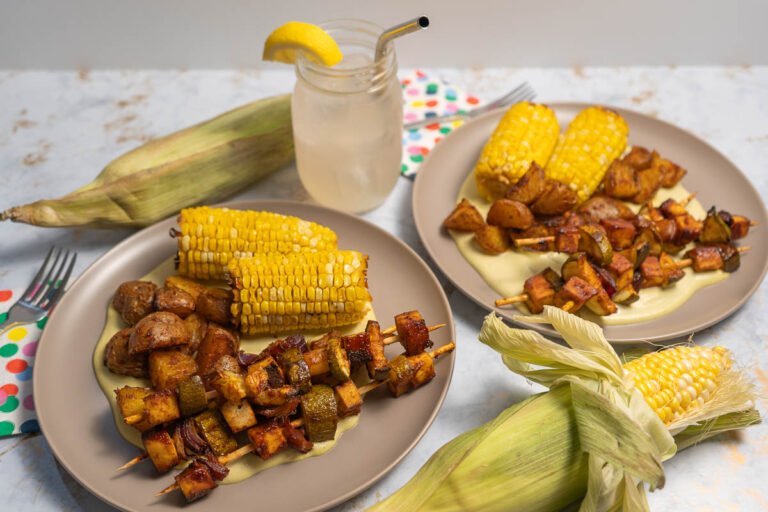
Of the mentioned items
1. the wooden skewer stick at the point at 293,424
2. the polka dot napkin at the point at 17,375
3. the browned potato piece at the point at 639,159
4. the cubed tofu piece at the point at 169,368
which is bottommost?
the polka dot napkin at the point at 17,375

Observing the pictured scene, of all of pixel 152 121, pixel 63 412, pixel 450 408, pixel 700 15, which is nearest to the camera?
pixel 63 412

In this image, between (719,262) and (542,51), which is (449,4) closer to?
(542,51)

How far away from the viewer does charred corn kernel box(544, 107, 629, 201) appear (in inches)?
142

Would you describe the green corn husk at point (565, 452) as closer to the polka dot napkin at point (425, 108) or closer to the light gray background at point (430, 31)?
the polka dot napkin at point (425, 108)

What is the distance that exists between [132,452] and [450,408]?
3.94ft

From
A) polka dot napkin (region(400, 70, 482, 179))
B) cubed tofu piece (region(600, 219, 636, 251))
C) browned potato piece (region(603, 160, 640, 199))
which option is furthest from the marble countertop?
browned potato piece (region(603, 160, 640, 199))

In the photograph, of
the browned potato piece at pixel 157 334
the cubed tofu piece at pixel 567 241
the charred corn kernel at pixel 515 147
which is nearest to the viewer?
the browned potato piece at pixel 157 334

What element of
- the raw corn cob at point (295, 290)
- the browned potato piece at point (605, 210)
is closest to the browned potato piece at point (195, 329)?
the raw corn cob at point (295, 290)

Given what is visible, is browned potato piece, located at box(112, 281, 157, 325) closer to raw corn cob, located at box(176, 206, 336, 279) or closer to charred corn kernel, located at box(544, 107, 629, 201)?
raw corn cob, located at box(176, 206, 336, 279)

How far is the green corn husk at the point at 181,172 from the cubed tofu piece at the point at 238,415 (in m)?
1.31

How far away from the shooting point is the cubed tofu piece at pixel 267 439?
2578 mm

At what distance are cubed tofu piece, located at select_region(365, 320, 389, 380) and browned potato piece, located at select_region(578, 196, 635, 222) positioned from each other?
1.25 metres

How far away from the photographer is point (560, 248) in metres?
3.30

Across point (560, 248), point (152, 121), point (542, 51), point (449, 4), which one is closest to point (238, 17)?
point (152, 121)
